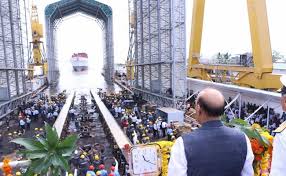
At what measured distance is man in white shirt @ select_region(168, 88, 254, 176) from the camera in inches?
87.4

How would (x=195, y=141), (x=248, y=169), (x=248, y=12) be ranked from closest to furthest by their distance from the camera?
(x=195, y=141) → (x=248, y=169) → (x=248, y=12)

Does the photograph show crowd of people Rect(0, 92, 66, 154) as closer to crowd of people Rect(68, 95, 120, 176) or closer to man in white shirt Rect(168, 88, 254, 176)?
crowd of people Rect(68, 95, 120, 176)

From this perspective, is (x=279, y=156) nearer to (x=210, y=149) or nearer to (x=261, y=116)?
(x=210, y=149)

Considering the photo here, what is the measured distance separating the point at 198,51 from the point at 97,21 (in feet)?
142

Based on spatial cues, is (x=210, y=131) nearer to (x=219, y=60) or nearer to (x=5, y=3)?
(x=219, y=60)

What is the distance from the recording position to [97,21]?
66500 millimetres

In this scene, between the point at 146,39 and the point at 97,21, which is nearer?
the point at 146,39

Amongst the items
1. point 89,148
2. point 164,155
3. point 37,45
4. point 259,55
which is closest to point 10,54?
point 89,148

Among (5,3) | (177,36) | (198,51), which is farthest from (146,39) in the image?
(5,3)

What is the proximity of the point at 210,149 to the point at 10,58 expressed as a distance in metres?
26.9

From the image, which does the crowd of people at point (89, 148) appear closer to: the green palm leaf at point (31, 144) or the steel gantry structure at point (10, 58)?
the green palm leaf at point (31, 144)

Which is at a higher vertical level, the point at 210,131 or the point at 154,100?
the point at 210,131

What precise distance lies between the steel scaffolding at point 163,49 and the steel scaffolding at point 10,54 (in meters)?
11.0

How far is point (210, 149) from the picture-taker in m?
2.25
